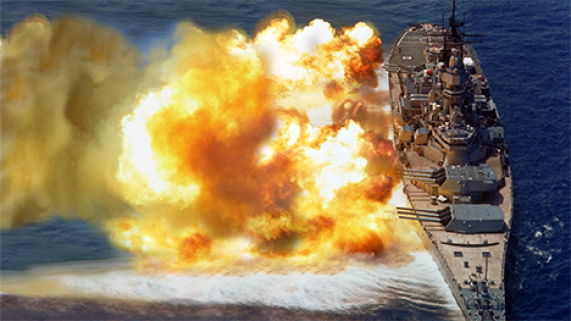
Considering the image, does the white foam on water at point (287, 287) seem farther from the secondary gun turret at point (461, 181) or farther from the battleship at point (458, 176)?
the secondary gun turret at point (461, 181)

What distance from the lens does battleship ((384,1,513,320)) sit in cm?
4662

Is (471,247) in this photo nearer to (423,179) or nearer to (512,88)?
(423,179)

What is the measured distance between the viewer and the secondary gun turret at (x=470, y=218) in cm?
4912

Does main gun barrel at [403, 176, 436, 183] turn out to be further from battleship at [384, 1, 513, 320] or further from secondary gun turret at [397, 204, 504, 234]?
secondary gun turret at [397, 204, 504, 234]

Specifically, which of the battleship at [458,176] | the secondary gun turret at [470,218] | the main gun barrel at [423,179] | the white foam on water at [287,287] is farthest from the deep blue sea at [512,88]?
the main gun barrel at [423,179]

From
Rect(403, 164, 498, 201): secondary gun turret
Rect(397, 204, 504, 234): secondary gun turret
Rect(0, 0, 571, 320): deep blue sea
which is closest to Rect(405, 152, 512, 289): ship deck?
Rect(397, 204, 504, 234): secondary gun turret

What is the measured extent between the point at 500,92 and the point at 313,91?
21.7m

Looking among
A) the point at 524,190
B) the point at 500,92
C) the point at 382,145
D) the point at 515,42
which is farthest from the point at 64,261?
the point at 515,42

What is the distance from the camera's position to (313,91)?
252ft

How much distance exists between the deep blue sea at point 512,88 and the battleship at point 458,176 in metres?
3.61

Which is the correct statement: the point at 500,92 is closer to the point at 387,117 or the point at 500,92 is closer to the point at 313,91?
the point at 387,117

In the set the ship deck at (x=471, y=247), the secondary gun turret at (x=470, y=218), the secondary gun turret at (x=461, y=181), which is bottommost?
the ship deck at (x=471, y=247)

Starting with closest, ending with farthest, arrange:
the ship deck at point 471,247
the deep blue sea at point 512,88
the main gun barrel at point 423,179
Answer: the ship deck at point 471,247
the deep blue sea at point 512,88
the main gun barrel at point 423,179

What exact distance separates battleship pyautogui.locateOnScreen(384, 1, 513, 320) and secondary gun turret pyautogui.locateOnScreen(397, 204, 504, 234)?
0.07 m
